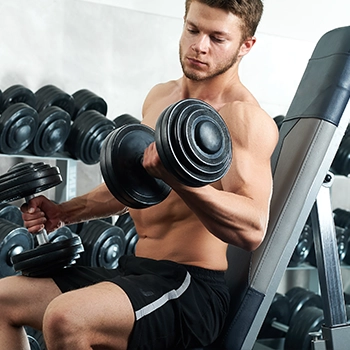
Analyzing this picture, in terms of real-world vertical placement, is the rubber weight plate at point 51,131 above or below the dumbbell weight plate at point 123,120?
below

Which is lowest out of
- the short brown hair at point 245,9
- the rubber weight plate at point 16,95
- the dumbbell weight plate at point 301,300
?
the dumbbell weight plate at point 301,300

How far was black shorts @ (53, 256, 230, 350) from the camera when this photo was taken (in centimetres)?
142

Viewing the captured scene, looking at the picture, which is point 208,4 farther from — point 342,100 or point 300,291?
point 300,291

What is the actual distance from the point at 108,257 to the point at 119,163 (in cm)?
173

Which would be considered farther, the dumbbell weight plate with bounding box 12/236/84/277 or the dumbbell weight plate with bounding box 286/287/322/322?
the dumbbell weight plate with bounding box 286/287/322/322

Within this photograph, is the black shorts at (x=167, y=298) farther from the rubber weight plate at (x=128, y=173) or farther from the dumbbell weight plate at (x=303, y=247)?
the dumbbell weight plate at (x=303, y=247)

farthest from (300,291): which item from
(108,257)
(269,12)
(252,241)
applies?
(252,241)

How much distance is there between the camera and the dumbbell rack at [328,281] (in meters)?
1.75

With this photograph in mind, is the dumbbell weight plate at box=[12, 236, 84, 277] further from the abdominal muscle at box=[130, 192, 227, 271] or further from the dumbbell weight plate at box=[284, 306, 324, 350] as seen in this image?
the dumbbell weight plate at box=[284, 306, 324, 350]

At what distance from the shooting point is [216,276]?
160 cm

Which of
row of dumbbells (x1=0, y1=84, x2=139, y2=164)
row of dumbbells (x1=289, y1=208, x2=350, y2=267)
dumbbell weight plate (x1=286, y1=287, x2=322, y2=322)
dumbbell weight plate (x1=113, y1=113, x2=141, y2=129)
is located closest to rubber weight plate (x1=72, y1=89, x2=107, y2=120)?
row of dumbbells (x1=0, y1=84, x2=139, y2=164)

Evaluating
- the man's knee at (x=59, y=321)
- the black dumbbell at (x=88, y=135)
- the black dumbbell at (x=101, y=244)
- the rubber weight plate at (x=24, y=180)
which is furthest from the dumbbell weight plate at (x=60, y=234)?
the man's knee at (x=59, y=321)

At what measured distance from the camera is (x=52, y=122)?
3047 millimetres

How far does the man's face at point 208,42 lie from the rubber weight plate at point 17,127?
4.63 ft
